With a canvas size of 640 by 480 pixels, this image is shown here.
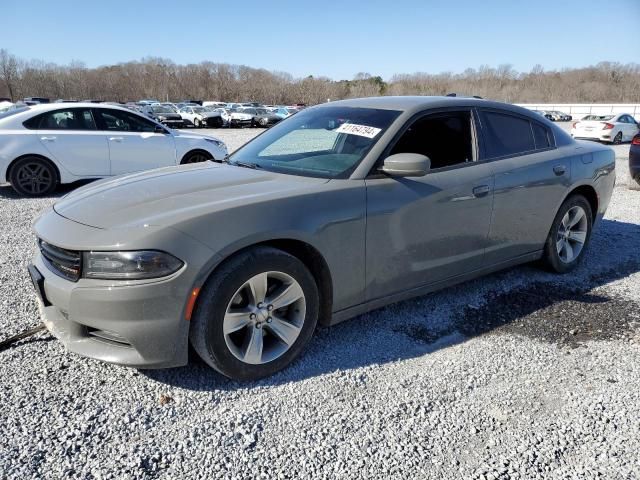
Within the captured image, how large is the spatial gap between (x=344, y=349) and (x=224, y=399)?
895 mm

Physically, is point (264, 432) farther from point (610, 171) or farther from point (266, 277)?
point (610, 171)

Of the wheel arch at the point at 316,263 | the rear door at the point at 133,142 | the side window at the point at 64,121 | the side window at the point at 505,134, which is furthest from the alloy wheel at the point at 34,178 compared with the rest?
the side window at the point at 505,134

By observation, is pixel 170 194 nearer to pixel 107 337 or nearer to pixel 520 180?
pixel 107 337

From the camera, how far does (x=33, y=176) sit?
8.08 meters

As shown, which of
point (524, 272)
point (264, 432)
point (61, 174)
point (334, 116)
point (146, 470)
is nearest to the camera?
point (146, 470)

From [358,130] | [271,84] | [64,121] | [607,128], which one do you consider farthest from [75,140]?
[271,84]

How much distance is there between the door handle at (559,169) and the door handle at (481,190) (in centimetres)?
99

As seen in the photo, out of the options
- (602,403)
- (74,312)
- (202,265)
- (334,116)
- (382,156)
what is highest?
(334,116)

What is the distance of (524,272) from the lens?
188 inches

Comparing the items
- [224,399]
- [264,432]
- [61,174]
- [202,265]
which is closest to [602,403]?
[264,432]

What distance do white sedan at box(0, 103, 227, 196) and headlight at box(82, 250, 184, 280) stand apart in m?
5.38

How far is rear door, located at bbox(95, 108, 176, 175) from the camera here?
8.48 metres

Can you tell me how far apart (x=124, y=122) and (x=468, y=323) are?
23.8ft

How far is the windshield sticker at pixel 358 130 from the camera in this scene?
344cm
